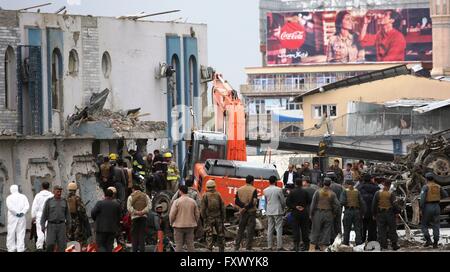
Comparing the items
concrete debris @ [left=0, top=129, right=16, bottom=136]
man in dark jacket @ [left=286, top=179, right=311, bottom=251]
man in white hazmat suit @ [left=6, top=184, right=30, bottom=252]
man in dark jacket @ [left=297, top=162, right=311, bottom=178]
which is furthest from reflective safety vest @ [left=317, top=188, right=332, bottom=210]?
man in dark jacket @ [left=297, top=162, right=311, bottom=178]

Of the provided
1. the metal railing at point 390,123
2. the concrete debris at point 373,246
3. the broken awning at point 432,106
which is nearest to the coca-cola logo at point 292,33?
the metal railing at point 390,123

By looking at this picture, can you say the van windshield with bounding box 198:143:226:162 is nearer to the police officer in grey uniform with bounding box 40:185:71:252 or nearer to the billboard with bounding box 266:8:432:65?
the police officer in grey uniform with bounding box 40:185:71:252

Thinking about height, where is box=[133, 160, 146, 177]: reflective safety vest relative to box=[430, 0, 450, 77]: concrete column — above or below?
below

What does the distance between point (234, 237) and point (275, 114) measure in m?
90.9

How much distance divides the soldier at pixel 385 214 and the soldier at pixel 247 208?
7.28 ft

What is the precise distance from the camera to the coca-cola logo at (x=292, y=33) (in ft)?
477

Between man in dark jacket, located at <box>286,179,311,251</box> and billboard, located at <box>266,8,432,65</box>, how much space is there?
113625 millimetres

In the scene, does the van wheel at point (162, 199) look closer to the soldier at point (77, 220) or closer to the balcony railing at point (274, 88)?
the soldier at point (77, 220)

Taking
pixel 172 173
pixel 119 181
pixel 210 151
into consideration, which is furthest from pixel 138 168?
pixel 119 181

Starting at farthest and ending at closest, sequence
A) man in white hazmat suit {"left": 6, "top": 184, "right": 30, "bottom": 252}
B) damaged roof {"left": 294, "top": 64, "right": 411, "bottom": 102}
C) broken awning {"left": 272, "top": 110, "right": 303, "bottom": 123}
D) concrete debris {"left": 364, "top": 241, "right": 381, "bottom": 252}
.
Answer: broken awning {"left": 272, "top": 110, "right": 303, "bottom": 123} < damaged roof {"left": 294, "top": 64, "right": 411, "bottom": 102} < concrete debris {"left": 364, "top": 241, "right": 381, "bottom": 252} < man in white hazmat suit {"left": 6, "top": 184, "right": 30, "bottom": 252}

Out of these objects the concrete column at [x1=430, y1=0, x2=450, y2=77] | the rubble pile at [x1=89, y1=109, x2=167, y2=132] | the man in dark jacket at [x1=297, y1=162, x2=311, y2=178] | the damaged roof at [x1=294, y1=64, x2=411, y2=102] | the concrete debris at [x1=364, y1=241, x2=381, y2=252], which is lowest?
the concrete debris at [x1=364, y1=241, x2=381, y2=252]

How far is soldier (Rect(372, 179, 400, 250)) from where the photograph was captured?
98.9 ft

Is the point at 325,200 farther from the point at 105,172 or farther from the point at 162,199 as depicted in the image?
the point at 105,172
